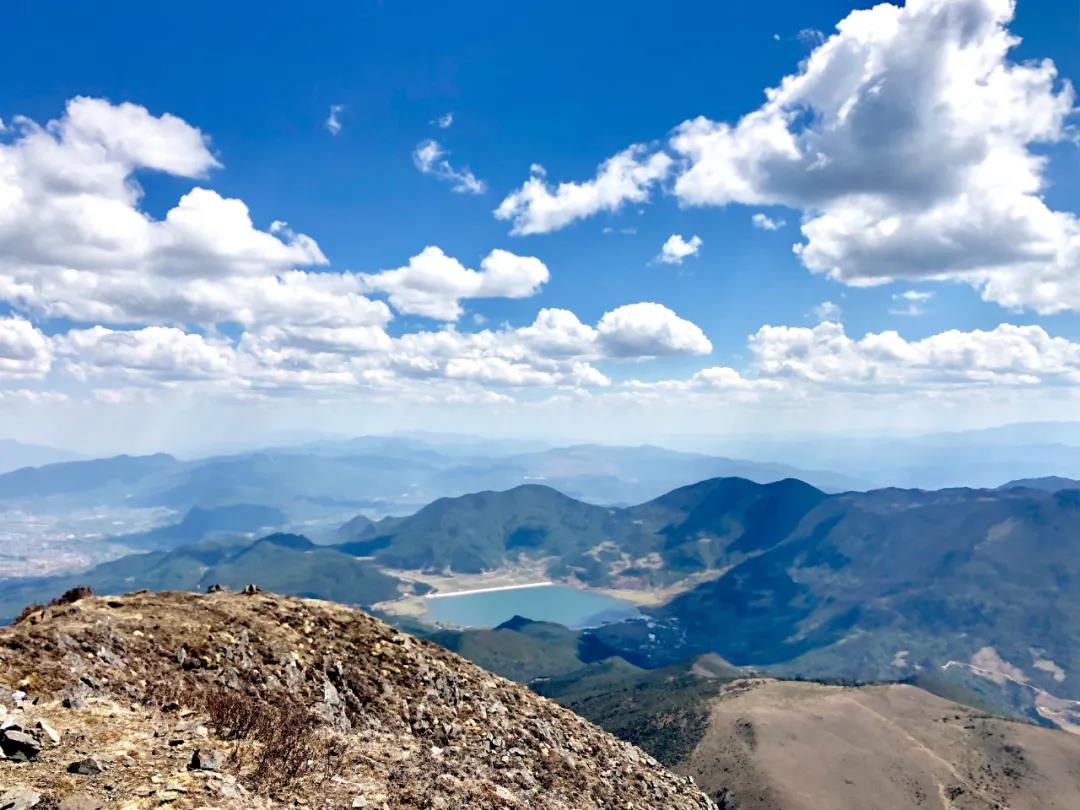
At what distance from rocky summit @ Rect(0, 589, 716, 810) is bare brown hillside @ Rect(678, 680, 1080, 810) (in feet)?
494

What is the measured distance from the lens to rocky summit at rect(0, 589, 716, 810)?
16.3 metres

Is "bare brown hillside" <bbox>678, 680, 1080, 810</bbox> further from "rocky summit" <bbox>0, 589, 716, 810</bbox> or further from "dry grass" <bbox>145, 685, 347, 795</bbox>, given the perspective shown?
"dry grass" <bbox>145, 685, 347, 795</bbox>

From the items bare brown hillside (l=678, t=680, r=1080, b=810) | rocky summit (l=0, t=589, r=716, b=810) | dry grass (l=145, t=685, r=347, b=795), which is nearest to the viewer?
rocky summit (l=0, t=589, r=716, b=810)

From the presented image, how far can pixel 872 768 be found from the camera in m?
173

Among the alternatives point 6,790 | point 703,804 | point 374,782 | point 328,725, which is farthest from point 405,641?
point 6,790

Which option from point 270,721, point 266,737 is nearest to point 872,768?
point 270,721

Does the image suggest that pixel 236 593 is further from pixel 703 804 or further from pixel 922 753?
pixel 922 753

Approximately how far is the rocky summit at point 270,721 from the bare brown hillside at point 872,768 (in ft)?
494

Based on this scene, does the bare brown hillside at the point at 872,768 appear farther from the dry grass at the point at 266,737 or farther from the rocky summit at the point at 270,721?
the dry grass at the point at 266,737

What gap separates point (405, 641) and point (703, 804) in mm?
19183

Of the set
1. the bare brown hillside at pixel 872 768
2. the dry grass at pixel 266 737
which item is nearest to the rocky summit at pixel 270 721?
the dry grass at pixel 266 737

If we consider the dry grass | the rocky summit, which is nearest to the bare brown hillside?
the rocky summit

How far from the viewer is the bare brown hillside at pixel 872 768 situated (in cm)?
15762

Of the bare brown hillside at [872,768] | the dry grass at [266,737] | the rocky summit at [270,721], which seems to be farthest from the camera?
the bare brown hillside at [872,768]
